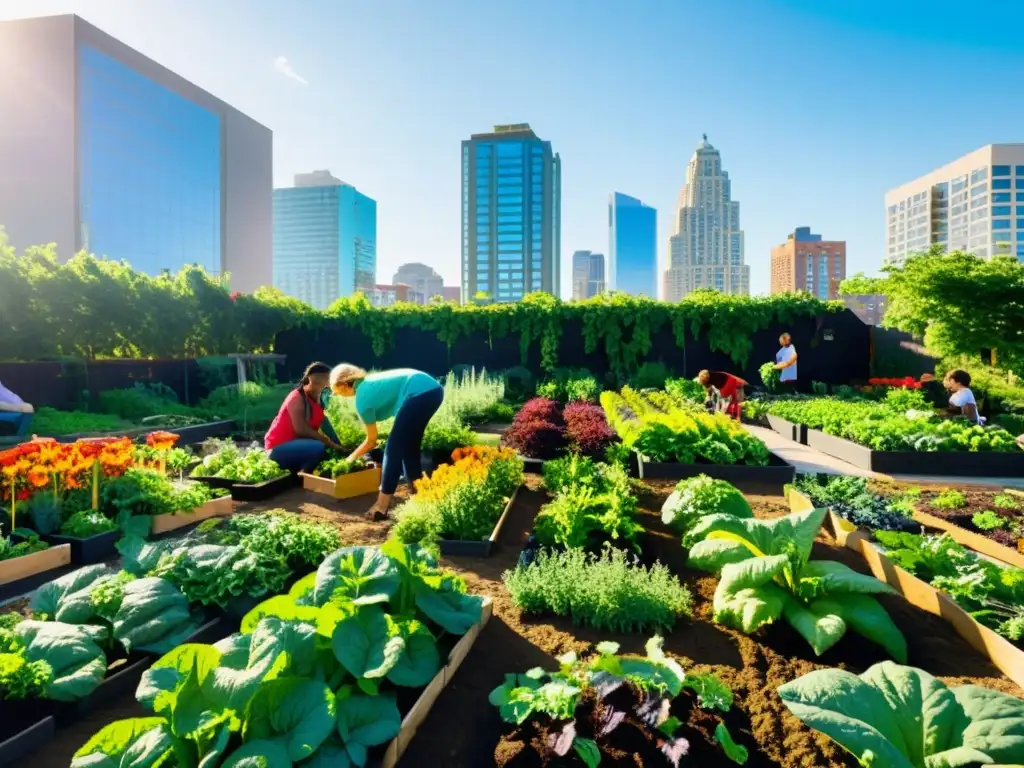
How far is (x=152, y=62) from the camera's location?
40344 millimetres

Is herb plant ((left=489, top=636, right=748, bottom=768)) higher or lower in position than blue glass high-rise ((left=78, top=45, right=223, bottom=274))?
lower

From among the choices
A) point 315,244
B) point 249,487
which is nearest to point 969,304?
point 249,487

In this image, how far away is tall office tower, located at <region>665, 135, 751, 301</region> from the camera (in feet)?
548

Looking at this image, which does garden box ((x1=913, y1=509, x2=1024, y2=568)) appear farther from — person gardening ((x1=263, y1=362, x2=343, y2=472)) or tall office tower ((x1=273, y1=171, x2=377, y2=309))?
tall office tower ((x1=273, y1=171, x2=377, y2=309))

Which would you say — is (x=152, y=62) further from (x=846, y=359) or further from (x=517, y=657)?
(x=517, y=657)

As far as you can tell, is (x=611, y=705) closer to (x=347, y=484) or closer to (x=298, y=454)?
(x=347, y=484)

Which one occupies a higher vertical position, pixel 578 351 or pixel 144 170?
pixel 144 170

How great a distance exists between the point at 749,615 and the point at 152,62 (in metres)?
49.5

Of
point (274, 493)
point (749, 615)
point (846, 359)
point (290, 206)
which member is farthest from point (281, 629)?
point (290, 206)

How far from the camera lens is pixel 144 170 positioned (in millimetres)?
Answer: 42906

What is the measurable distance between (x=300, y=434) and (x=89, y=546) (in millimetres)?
2279

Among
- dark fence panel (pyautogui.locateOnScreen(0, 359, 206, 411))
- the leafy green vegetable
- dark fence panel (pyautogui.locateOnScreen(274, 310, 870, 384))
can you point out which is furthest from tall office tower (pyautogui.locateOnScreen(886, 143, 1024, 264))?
the leafy green vegetable

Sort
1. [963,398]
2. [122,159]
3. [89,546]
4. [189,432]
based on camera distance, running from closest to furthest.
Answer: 1. [89,546]
2. [963,398]
3. [189,432]
4. [122,159]

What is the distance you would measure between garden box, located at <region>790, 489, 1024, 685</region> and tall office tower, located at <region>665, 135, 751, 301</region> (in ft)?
548
